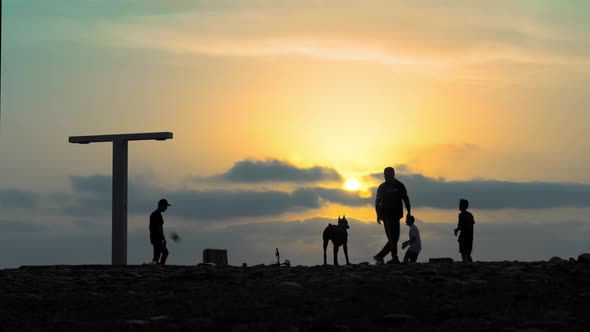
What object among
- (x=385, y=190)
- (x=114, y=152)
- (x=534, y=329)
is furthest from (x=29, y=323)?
(x=114, y=152)

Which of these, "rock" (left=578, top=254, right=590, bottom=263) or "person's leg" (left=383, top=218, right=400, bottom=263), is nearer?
"rock" (left=578, top=254, right=590, bottom=263)

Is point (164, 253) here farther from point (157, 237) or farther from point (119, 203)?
point (119, 203)

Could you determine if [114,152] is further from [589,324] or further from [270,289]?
[589,324]

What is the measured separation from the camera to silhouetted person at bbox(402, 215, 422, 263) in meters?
22.6

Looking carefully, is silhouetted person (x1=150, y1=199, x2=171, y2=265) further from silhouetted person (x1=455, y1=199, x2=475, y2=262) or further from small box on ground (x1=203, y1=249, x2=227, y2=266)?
silhouetted person (x1=455, y1=199, x2=475, y2=262)

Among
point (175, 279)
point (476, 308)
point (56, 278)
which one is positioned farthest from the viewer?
point (56, 278)

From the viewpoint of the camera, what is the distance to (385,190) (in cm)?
2095

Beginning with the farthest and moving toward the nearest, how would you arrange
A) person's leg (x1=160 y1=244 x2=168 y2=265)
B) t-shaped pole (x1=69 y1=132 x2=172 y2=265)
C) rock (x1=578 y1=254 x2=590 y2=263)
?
t-shaped pole (x1=69 y1=132 x2=172 y2=265) → person's leg (x1=160 y1=244 x2=168 y2=265) → rock (x1=578 y1=254 x2=590 y2=263)

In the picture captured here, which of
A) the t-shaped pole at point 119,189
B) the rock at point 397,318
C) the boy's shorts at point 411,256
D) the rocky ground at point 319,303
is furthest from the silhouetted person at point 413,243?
the rock at point 397,318

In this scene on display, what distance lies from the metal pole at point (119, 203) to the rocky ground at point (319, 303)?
12.9 metres

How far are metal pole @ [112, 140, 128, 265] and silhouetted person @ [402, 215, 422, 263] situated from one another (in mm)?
9030

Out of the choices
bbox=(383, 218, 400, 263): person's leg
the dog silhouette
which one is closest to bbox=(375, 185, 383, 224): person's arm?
bbox=(383, 218, 400, 263): person's leg

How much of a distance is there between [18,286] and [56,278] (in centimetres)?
183

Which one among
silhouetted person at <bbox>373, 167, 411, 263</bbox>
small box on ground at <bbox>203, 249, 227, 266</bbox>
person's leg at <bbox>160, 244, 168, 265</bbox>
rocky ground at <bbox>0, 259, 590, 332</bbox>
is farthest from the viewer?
small box on ground at <bbox>203, 249, 227, 266</bbox>
